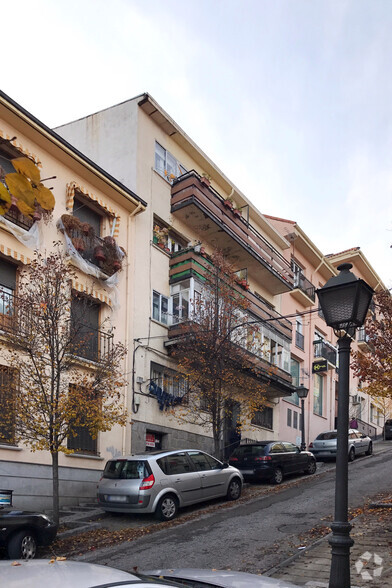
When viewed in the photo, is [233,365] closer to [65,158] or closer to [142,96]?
[65,158]

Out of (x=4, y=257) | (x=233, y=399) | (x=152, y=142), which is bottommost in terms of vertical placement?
(x=233, y=399)

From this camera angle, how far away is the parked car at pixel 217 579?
12.8 ft

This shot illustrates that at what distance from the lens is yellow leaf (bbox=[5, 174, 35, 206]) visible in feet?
11.1

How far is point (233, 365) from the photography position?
63.4 ft

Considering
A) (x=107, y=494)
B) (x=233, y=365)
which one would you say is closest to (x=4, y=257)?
(x=107, y=494)

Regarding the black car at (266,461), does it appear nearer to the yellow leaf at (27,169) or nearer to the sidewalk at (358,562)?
the sidewalk at (358,562)

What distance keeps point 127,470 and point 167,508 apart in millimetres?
1221

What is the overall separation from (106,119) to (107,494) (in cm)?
1460

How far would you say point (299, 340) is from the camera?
33875 mm

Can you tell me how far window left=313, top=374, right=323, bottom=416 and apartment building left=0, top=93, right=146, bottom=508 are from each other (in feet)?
62.7

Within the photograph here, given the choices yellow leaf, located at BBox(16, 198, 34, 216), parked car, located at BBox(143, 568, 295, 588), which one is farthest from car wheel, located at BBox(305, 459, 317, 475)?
yellow leaf, located at BBox(16, 198, 34, 216)

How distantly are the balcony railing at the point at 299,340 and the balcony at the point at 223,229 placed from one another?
172 inches

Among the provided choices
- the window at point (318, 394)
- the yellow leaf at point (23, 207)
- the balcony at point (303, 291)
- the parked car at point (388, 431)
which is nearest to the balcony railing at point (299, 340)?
the balcony at point (303, 291)

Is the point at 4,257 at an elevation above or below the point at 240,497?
above
